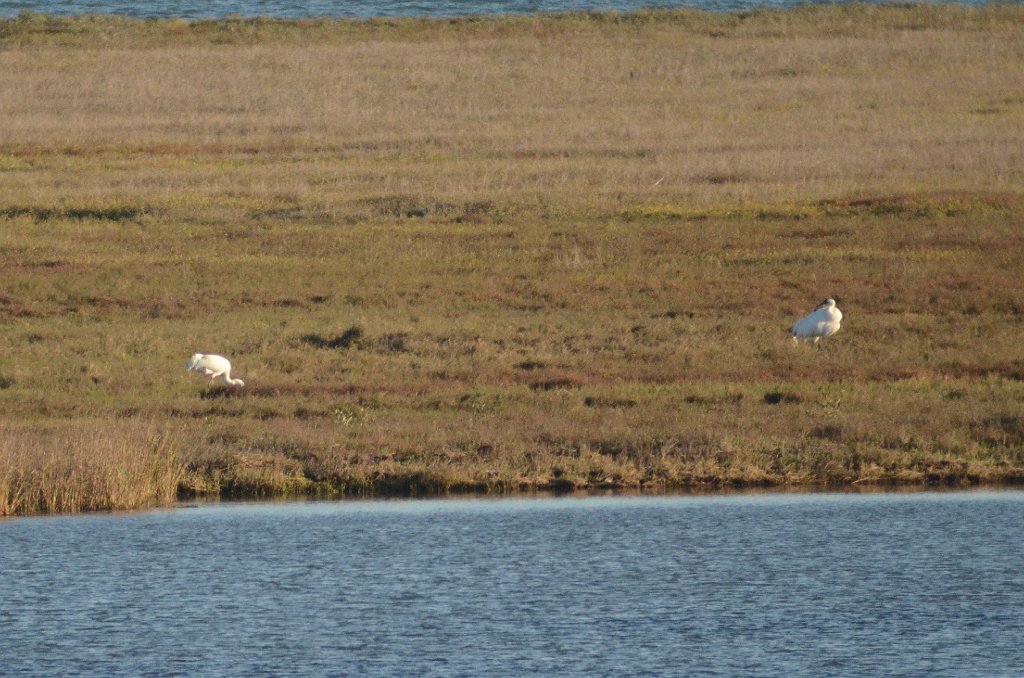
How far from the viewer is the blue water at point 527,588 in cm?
1299

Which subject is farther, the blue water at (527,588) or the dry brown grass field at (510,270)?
the dry brown grass field at (510,270)

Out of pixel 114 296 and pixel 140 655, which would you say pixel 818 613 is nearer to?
pixel 140 655

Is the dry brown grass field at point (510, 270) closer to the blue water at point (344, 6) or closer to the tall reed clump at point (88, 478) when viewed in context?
the tall reed clump at point (88, 478)

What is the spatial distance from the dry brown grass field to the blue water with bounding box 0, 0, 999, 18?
83.6 ft

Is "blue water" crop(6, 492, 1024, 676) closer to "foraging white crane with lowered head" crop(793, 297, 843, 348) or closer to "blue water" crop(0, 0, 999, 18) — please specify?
"foraging white crane with lowered head" crop(793, 297, 843, 348)

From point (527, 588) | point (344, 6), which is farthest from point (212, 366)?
point (344, 6)

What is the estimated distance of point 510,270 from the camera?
34.1 m

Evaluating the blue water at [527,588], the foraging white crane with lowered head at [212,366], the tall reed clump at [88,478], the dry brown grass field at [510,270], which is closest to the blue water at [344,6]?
the dry brown grass field at [510,270]

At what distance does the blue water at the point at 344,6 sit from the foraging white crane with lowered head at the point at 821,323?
7279 centimetres

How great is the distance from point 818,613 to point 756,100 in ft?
165

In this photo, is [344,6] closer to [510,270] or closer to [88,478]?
[510,270]

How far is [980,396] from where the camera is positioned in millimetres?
22422

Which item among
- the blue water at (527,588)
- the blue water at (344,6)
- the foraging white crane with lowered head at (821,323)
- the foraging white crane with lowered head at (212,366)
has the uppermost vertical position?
the blue water at (344,6)

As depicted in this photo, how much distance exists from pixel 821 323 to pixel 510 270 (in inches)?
381
